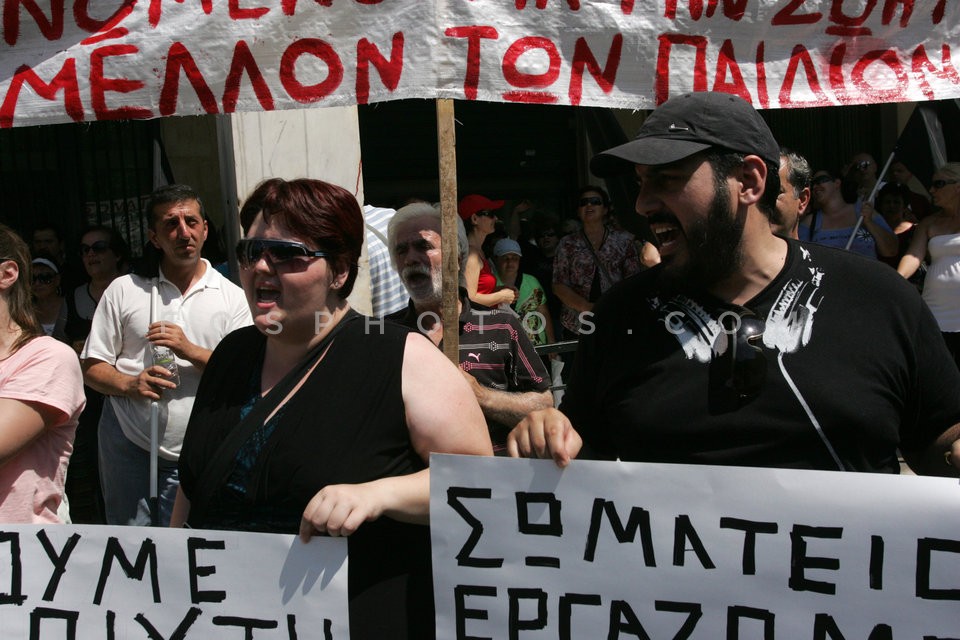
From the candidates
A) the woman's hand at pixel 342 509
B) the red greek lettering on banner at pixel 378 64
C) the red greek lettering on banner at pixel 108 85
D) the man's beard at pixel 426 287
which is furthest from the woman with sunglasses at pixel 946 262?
the woman's hand at pixel 342 509

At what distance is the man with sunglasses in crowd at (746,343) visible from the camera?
1984 millimetres

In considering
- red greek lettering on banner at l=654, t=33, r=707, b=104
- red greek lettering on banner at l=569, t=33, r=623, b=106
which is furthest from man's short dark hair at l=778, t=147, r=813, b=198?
red greek lettering on banner at l=569, t=33, r=623, b=106

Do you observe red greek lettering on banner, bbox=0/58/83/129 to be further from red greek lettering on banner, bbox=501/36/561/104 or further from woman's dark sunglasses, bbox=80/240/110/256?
woman's dark sunglasses, bbox=80/240/110/256

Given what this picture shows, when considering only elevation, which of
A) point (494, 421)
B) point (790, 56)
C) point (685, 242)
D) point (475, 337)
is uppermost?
point (790, 56)

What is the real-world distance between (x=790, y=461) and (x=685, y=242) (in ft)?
1.61

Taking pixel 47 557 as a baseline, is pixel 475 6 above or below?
above

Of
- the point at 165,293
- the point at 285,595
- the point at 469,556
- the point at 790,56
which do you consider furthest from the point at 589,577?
the point at 165,293

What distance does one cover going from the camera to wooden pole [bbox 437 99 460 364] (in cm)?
323

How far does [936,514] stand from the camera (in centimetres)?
194

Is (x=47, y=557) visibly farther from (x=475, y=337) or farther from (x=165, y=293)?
(x=165, y=293)

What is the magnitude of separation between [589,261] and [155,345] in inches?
143

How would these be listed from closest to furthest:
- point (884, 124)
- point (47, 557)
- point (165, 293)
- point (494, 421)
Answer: point (47, 557)
point (494, 421)
point (165, 293)
point (884, 124)

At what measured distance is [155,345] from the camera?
14.3 ft

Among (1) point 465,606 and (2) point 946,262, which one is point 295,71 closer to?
(1) point 465,606
